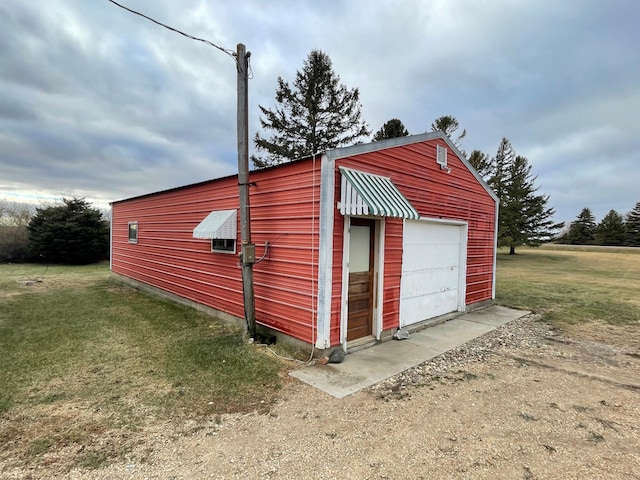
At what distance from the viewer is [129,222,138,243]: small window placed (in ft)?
35.8

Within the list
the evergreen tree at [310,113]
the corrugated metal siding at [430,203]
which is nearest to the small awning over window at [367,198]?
the corrugated metal siding at [430,203]

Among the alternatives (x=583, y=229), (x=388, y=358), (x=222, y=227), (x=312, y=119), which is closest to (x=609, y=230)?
(x=583, y=229)

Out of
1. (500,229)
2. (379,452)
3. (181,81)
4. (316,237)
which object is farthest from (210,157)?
(500,229)

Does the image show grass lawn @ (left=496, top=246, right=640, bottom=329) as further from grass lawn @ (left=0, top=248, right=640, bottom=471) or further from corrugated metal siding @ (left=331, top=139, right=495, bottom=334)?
corrugated metal siding @ (left=331, top=139, right=495, bottom=334)

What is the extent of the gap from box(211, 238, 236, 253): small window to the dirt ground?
3306 mm

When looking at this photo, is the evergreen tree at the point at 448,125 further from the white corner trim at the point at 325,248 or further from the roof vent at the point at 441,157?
the white corner trim at the point at 325,248

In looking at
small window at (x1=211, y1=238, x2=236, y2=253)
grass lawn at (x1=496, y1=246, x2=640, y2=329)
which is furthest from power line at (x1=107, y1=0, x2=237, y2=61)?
A: grass lawn at (x1=496, y1=246, x2=640, y2=329)

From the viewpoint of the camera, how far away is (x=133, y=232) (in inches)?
439

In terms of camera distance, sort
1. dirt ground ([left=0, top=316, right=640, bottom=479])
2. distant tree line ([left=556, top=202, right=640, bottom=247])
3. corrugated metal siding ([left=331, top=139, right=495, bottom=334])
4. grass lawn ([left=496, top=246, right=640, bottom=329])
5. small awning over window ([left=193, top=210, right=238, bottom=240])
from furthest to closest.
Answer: distant tree line ([left=556, top=202, right=640, bottom=247]) → grass lawn ([left=496, top=246, right=640, bottom=329]) → small awning over window ([left=193, top=210, right=238, bottom=240]) → corrugated metal siding ([left=331, top=139, right=495, bottom=334]) → dirt ground ([left=0, top=316, right=640, bottom=479])

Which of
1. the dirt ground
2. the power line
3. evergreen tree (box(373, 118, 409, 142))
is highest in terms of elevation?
evergreen tree (box(373, 118, 409, 142))

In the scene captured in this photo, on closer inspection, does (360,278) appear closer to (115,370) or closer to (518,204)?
(115,370)

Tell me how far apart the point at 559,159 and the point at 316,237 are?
114 feet

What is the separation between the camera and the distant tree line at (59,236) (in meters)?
18.4

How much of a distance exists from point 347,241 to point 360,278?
0.82 meters
